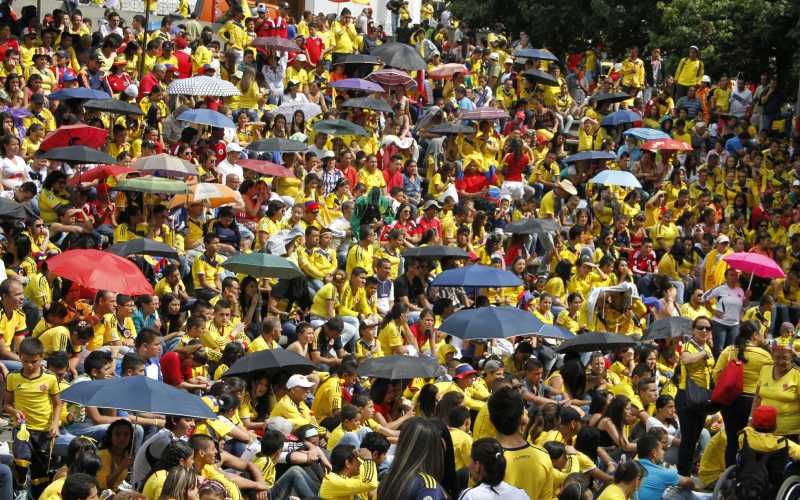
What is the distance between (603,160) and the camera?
24.0m

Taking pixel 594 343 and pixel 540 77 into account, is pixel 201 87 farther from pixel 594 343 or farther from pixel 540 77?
pixel 594 343

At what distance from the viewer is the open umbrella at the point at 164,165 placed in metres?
17.8

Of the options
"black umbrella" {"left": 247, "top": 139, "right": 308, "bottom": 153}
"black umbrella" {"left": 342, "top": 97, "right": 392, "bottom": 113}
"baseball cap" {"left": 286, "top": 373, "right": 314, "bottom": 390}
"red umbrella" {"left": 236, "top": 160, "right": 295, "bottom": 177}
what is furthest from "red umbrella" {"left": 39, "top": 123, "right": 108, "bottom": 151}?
"baseball cap" {"left": 286, "top": 373, "right": 314, "bottom": 390}

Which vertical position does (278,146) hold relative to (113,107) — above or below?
below

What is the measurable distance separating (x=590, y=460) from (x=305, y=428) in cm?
253

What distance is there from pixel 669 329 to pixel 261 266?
486 centimetres

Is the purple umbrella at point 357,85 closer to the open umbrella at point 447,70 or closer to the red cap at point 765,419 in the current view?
the open umbrella at point 447,70

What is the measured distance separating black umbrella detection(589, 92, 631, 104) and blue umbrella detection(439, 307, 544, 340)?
13.0 meters

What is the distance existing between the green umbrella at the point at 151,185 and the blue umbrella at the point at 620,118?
430 inches

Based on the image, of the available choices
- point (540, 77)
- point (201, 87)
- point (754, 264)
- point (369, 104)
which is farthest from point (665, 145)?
point (201, 87)

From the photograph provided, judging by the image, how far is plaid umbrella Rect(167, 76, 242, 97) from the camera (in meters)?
21.1

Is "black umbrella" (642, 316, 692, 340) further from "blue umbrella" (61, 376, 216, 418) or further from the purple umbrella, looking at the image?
the purple umbrella

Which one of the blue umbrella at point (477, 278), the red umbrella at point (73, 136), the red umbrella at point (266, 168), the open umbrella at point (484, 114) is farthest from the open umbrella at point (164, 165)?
the open umbrella at point (484, 114)

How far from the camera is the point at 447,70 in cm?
2753
